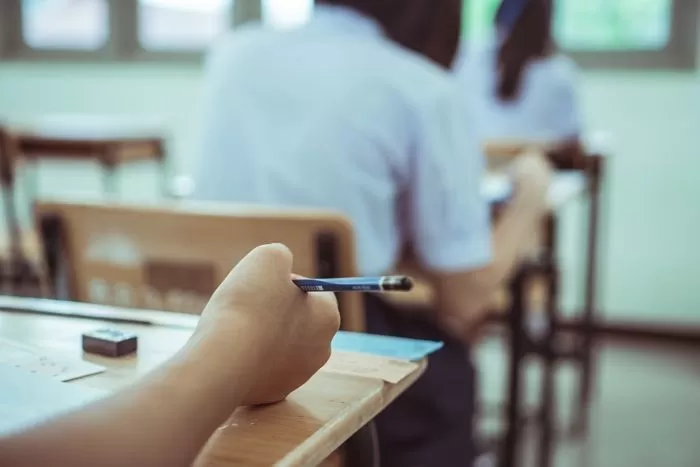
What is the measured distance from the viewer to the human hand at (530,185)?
1.63m

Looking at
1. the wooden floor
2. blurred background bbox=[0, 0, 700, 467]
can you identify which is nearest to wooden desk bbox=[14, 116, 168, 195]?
blurred background bbox=[0, 0, 700, 467]

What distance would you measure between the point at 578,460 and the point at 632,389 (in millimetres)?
739

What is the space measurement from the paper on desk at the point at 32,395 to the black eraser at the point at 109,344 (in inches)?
2.8

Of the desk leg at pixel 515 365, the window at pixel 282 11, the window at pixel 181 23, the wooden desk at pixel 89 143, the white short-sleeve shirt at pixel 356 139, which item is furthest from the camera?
the window at pixel 181 23

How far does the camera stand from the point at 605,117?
3.71 meters

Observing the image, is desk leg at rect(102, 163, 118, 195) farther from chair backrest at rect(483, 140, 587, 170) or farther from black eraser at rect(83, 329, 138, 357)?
black eraser at rect(83, 329, 138, 357)

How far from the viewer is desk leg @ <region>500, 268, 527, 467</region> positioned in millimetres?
2004

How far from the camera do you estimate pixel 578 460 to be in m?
2.49

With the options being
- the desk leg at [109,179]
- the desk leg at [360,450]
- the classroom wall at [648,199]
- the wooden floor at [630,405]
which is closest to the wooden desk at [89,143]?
the desk leg at [109,179]

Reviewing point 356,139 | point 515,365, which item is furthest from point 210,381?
point 515,365

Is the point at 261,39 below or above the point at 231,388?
above

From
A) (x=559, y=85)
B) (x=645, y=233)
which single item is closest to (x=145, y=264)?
(x=559, y=85)

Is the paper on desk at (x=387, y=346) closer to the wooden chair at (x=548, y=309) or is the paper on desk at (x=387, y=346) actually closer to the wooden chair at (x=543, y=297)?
the wooden chair at (x=543, y=297)

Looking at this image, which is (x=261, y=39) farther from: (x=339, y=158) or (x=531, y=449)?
(x=531, y=449)
